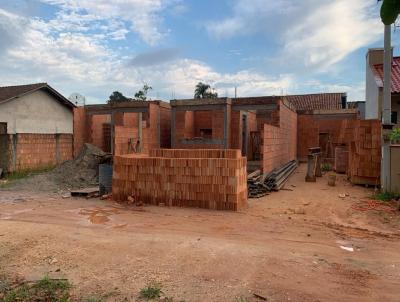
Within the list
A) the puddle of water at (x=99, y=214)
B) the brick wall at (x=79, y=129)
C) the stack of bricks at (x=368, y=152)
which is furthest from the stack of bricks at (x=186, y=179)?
the brick wall at (x=79, y=129)

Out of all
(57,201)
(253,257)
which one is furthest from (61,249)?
(57,201)

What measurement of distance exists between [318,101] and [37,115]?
25132 mm

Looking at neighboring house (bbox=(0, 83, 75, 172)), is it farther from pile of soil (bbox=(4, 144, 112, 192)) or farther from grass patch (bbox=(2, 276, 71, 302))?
grass patch (bbox=(2, 276, 71, 302))

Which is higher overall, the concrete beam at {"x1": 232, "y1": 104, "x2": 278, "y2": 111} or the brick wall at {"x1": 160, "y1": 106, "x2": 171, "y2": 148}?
the concrete beam at {"x1": 232, "y1": 104, "x2": 278, "y2": 111}

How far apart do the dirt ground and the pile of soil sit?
14.6ft

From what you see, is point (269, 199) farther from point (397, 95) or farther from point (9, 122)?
point (9, 122)

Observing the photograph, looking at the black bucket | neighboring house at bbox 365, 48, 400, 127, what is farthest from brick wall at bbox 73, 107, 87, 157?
neighboring house at bbox 365, 48, 400, 127

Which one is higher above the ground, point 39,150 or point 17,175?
point 39,150

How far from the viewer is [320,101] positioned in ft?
115

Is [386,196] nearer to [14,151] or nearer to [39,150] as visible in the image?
[14,151]

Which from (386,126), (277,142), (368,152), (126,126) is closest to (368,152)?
(368,152)

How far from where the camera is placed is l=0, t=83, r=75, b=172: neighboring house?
1691 centimetres

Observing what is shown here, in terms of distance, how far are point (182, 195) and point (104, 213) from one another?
188cm

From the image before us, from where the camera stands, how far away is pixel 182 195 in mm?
9352
